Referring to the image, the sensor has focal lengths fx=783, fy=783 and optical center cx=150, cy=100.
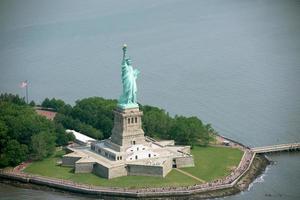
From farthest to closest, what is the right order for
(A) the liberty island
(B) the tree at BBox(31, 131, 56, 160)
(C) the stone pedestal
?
1. (B) the tree at BBox(31, 131, 56, 160)
2. (C) the stone pedestal
3. (A) the liberty island

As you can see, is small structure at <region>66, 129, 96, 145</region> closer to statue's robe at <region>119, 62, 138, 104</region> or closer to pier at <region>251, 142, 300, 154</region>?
statue's robe at <region>119, 62, 138, 104</region>

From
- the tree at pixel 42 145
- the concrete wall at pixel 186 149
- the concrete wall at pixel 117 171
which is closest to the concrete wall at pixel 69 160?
the tree at pixel 42 145

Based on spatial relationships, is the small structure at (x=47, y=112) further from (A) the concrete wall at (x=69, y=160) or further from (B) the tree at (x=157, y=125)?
(A) the concrete wall at (x=69, y=160)

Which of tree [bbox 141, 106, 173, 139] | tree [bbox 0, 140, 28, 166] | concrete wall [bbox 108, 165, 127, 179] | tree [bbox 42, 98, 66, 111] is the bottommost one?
concrete wall [bbox 108, 165, 127, 179]

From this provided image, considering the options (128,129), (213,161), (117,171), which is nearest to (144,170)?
(117,171)

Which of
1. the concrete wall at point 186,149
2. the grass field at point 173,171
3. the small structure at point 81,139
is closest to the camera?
the grass field at point 173,171

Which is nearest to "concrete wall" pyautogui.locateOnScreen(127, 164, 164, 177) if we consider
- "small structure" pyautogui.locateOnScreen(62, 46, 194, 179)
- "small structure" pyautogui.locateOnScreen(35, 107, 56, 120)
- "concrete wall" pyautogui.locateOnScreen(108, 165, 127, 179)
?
"small structure" pyautogui.locateOnScreen(62, 46, 194, 179)
